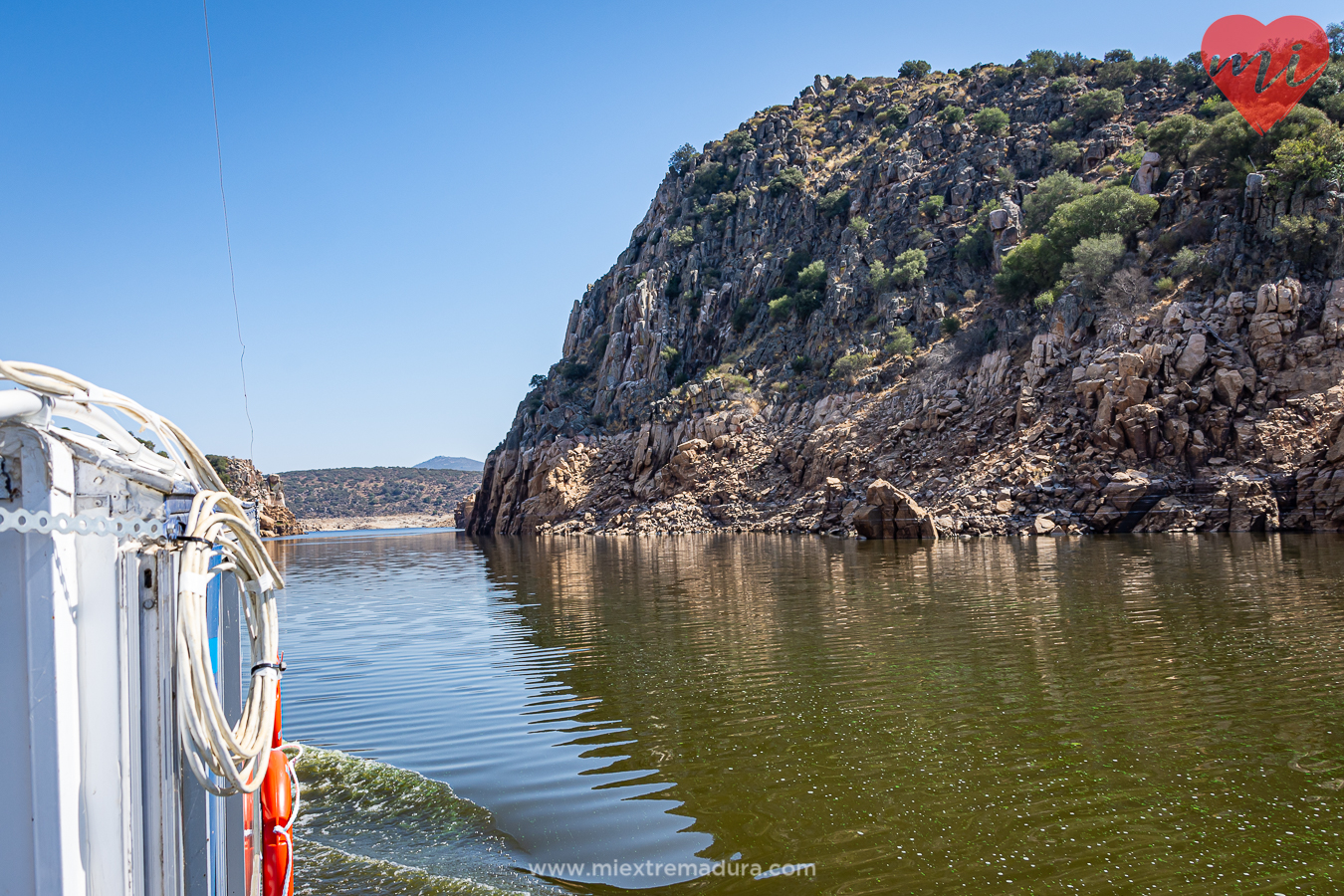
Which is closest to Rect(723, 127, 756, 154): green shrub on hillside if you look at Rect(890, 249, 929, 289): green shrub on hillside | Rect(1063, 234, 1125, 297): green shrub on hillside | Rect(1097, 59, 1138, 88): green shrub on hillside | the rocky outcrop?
Rect(890, 249, 929, 289): green shrub on hillside

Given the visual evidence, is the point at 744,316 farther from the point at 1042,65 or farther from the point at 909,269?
the point at 1042,65

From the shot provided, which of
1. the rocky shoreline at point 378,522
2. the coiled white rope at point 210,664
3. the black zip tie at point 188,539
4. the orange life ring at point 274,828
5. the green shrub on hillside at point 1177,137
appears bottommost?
the rocky shoreline at point 378,522

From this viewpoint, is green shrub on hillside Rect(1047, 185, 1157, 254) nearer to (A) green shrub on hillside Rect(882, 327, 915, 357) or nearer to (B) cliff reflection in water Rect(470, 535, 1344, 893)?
(A) green shrub on hillside Rect(882, 327, 915, 357)

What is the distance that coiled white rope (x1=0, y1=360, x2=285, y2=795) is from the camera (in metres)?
3.30

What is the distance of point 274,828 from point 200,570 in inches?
80.3

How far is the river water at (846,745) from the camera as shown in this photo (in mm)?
5973

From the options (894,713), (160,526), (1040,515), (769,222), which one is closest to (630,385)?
(769,222)

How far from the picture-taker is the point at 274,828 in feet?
15.9

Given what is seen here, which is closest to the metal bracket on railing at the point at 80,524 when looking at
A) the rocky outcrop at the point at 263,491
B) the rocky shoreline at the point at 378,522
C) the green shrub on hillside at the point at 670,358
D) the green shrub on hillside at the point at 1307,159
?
the green shrub on hillside at the point at 1307,159

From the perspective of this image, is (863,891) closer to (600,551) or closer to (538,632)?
(538,632)

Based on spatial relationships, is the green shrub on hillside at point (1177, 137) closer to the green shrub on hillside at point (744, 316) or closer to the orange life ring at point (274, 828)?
the green shrub on hillside at point (744, 316)

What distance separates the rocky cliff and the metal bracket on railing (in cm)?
3994

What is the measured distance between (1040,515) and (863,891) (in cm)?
3785

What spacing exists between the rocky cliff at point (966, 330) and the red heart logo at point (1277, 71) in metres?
2.13
